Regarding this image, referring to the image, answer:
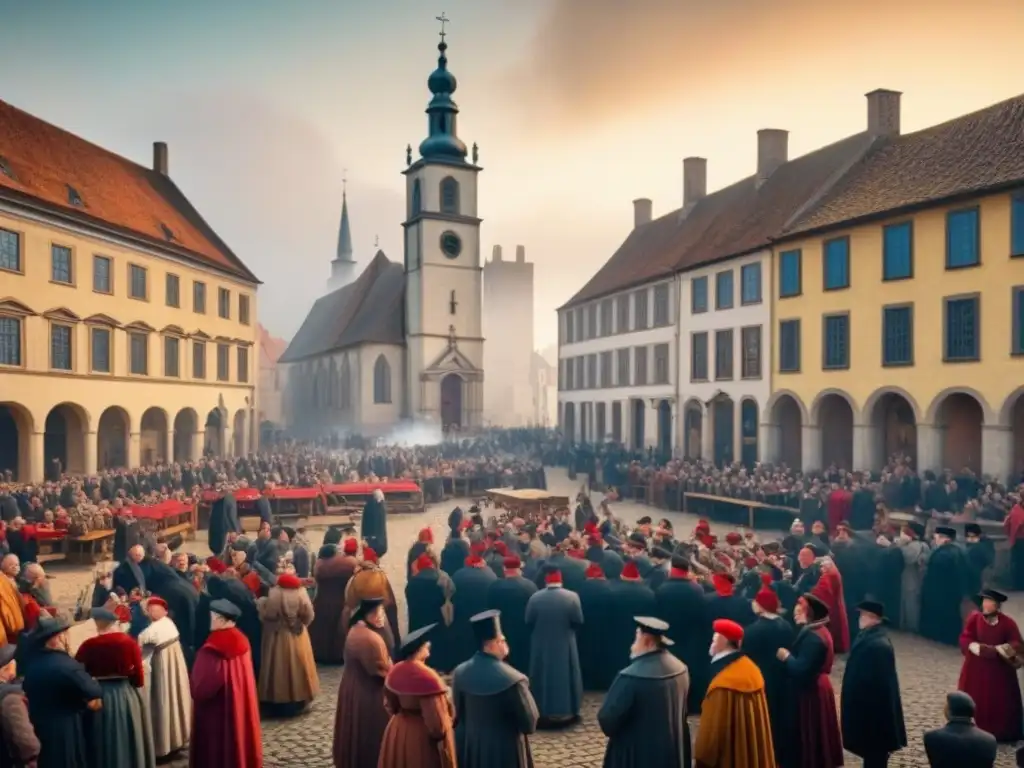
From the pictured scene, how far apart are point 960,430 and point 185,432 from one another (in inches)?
1259

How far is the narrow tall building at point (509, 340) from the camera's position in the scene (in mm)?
91312

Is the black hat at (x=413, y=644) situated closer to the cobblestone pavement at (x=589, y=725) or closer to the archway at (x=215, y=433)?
the cobblestone pavement at (x=589, y=725)

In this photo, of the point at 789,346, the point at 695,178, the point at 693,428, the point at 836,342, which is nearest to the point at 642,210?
the point at 695,178

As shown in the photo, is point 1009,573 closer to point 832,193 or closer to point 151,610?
point 151,610

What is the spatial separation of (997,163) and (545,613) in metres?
22.1

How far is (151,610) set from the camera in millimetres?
8195

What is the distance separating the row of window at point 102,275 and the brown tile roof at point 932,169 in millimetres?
25780

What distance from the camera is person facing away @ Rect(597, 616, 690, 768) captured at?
6.21 meters

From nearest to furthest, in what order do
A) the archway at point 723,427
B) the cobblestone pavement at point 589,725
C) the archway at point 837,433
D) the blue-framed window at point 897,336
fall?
the cobblestone pavement at point 589,725 < the blue-framed window at point 897,336 < the archway at point 837,433 < the archway at point 723,427

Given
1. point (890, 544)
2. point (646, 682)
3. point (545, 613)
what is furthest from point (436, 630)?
point (890, 544)

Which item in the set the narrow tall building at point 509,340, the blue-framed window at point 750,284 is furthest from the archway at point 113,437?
the narrow tall building at point 509,340

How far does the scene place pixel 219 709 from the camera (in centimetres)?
729

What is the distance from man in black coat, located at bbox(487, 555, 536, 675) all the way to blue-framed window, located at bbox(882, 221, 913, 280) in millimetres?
21149

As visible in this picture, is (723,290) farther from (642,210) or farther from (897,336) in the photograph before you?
(642,210)
